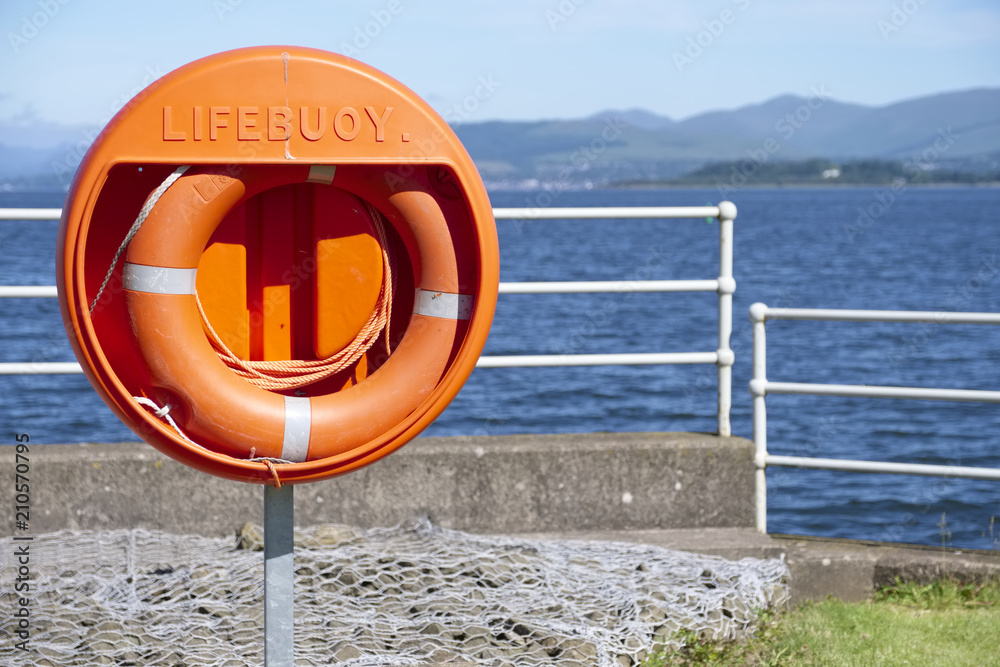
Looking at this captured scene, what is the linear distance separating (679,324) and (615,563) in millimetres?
18021

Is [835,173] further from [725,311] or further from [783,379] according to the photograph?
[725,311]

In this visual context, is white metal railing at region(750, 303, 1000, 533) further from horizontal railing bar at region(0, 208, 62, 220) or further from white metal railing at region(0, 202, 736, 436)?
horizontal railing bar at region(0, 208, 62, 220)

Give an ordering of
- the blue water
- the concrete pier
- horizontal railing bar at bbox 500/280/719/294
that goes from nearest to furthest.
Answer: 1. the concrete pier
2. horizontal railing bar at bbox 500/280/719/294
3. the blue water

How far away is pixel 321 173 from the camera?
179 cm

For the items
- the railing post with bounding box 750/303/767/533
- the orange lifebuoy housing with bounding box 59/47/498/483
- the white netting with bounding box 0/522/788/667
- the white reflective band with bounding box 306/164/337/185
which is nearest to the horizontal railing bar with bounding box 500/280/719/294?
the railing post with bounding box 750/303/767/533

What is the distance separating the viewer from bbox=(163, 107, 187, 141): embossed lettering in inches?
66.4

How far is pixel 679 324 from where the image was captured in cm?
2055

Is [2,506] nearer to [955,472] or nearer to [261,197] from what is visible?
[261,197]

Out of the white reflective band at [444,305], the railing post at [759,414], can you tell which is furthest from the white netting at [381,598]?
the white reflective band at [444,305]

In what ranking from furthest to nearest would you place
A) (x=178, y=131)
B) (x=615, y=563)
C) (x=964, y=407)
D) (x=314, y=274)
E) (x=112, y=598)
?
(x=964, y=407) < (x=615, y=563) < (x=112, y=598) < (x=314, y=274) < (x=178, y=131)

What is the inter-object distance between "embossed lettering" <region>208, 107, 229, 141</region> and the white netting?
3.99 ft

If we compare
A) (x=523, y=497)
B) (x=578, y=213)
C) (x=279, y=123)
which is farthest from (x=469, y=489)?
(x=279, y=123)

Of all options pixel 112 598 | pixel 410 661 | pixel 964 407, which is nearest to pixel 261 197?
pixel 410 661

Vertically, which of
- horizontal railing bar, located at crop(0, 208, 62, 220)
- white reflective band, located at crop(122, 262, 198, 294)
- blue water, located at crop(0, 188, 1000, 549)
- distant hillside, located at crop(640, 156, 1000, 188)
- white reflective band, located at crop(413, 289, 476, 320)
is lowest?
blue water, located at crop(0, 188, 1000, 549)
